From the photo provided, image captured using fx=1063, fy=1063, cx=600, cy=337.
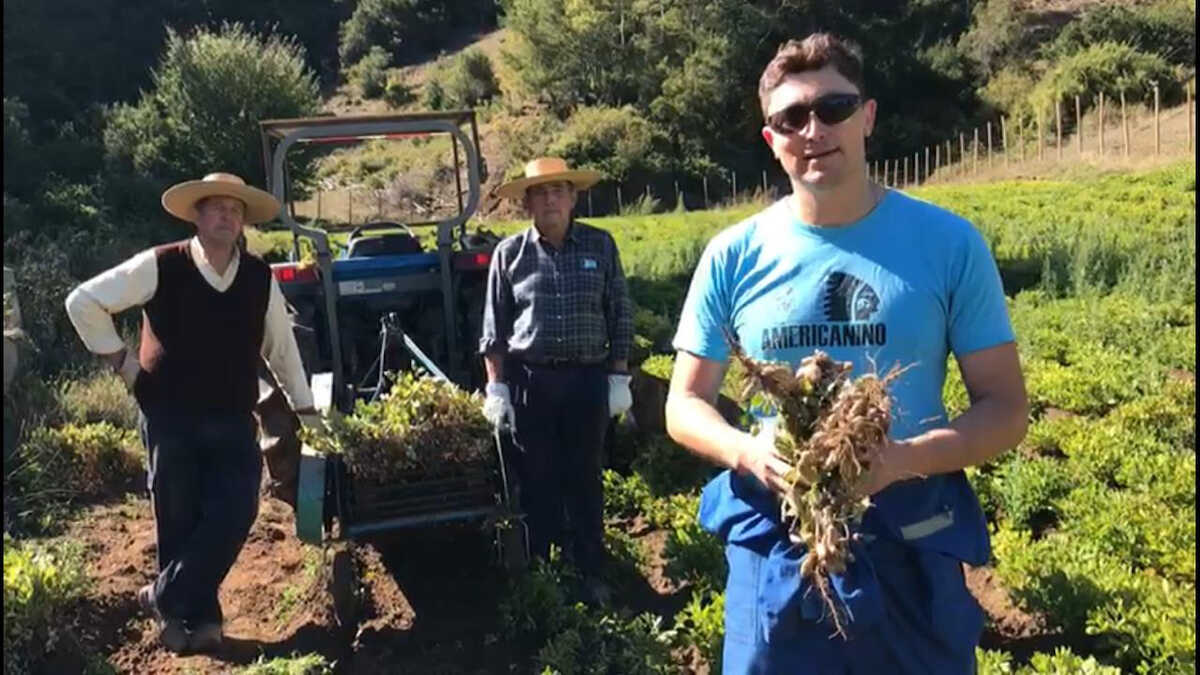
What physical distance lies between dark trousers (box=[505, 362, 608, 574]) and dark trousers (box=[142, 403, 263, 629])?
1199mm

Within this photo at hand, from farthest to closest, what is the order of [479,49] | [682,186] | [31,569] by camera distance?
[479,49], [682,186], [31,569]

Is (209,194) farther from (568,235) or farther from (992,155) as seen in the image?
(992,155)

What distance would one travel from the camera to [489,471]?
Answer: 4.62m

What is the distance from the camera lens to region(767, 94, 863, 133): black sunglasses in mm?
2086

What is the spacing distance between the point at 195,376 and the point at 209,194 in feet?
2.45

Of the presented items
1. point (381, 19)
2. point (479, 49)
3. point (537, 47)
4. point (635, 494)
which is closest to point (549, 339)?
point (635, 494)

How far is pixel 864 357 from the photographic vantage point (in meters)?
2.10

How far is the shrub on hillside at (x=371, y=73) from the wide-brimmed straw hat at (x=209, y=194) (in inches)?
2053

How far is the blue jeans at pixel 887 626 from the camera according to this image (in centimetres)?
212

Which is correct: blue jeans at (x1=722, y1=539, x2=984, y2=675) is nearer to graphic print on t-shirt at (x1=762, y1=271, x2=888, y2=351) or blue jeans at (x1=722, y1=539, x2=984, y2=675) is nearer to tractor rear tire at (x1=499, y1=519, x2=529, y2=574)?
graphic print on t-shirt at (x1=762, y1=271, x2=888, y2=351)

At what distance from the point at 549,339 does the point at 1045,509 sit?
99.8 inches

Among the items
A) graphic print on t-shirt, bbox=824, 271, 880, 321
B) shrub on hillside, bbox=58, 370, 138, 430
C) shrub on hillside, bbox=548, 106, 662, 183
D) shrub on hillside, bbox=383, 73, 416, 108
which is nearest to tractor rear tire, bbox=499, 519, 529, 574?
graphic print on t-shirt, bbox=824, 271, 880, 321

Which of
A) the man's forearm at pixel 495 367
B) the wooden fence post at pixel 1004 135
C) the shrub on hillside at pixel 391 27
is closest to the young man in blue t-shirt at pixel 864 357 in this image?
the man's forearm at pixel 495 367

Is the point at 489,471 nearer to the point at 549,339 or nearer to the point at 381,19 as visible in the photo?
the point at 549,339
